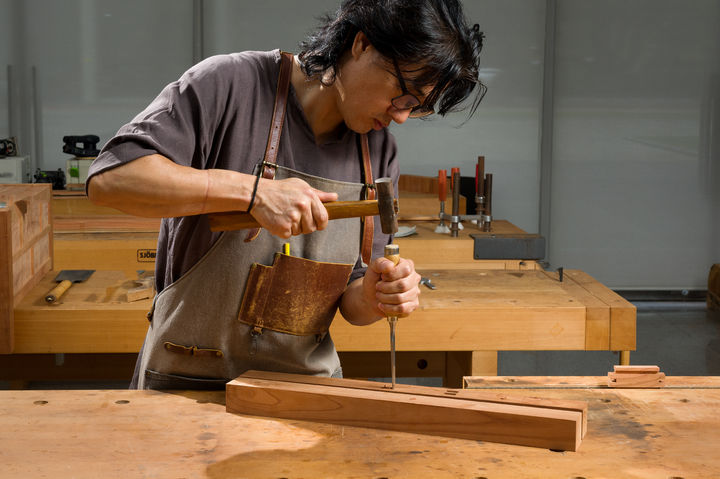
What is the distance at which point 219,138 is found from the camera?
1547 millimetres

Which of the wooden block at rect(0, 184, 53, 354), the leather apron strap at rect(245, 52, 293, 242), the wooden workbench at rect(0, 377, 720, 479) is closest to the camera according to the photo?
the wooden workbench at rect(0, 377, 720, 479)

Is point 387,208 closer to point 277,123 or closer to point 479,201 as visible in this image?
point 277,123

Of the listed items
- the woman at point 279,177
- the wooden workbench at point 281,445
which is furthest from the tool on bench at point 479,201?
the wooden workbench at point 281,445

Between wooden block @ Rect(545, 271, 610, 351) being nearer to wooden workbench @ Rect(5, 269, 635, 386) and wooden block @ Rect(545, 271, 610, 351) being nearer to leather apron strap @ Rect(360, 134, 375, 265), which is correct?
wooden workbench @ Rect(5, 269, 635, 386)

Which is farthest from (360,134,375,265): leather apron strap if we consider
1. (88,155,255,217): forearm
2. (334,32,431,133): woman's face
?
(88,155,255,217): forearm

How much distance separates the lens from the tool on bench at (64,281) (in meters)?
2.56

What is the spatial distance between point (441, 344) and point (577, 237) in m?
3.89

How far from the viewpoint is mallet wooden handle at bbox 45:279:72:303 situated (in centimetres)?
255

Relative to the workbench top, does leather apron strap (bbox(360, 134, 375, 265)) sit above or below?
above

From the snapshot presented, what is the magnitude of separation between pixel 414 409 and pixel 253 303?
43cm

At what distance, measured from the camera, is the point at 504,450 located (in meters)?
1.33

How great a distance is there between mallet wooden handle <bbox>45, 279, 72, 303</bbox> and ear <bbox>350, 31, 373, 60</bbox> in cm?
158

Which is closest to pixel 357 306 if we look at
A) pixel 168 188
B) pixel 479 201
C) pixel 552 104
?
pixel 168 188

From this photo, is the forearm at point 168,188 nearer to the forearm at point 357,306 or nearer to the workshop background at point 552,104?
the forearm at point 357,306
